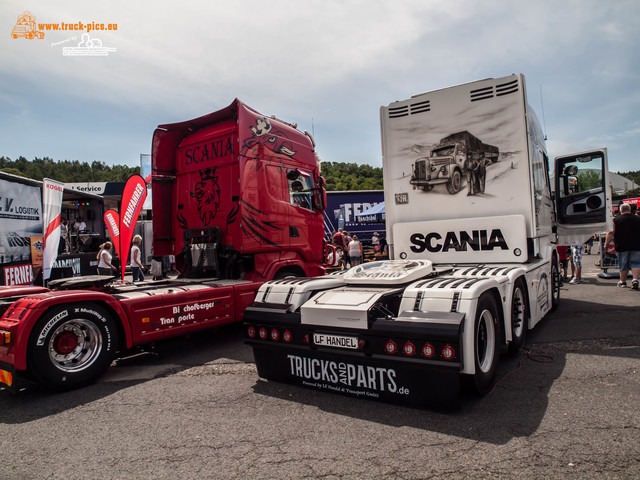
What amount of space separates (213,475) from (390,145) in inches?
186

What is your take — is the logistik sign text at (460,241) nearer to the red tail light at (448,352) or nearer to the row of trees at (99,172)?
the red tail light at (448,352)

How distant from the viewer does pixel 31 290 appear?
4.57 meters

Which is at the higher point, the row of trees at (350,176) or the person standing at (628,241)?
the row of trees at (350,176)

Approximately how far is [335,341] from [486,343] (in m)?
1.27

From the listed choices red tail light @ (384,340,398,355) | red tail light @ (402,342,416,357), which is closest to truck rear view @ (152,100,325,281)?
red tail light @ (384,340,398,355)

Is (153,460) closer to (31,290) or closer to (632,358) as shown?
(31,290)

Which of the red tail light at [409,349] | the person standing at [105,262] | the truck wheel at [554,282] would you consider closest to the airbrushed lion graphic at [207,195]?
the person standing at [105,262]

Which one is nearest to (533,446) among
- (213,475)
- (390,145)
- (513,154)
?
(213,475)

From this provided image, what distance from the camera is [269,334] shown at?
3.75m

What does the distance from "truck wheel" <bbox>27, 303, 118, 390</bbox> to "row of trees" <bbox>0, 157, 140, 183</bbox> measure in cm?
5713

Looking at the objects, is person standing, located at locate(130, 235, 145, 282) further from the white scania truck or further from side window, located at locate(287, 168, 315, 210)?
the white scania truck

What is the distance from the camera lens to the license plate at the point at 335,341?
3248mm

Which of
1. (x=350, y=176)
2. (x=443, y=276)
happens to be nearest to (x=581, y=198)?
(x=443, y=276)

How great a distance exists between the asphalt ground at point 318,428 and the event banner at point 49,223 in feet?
13.2
